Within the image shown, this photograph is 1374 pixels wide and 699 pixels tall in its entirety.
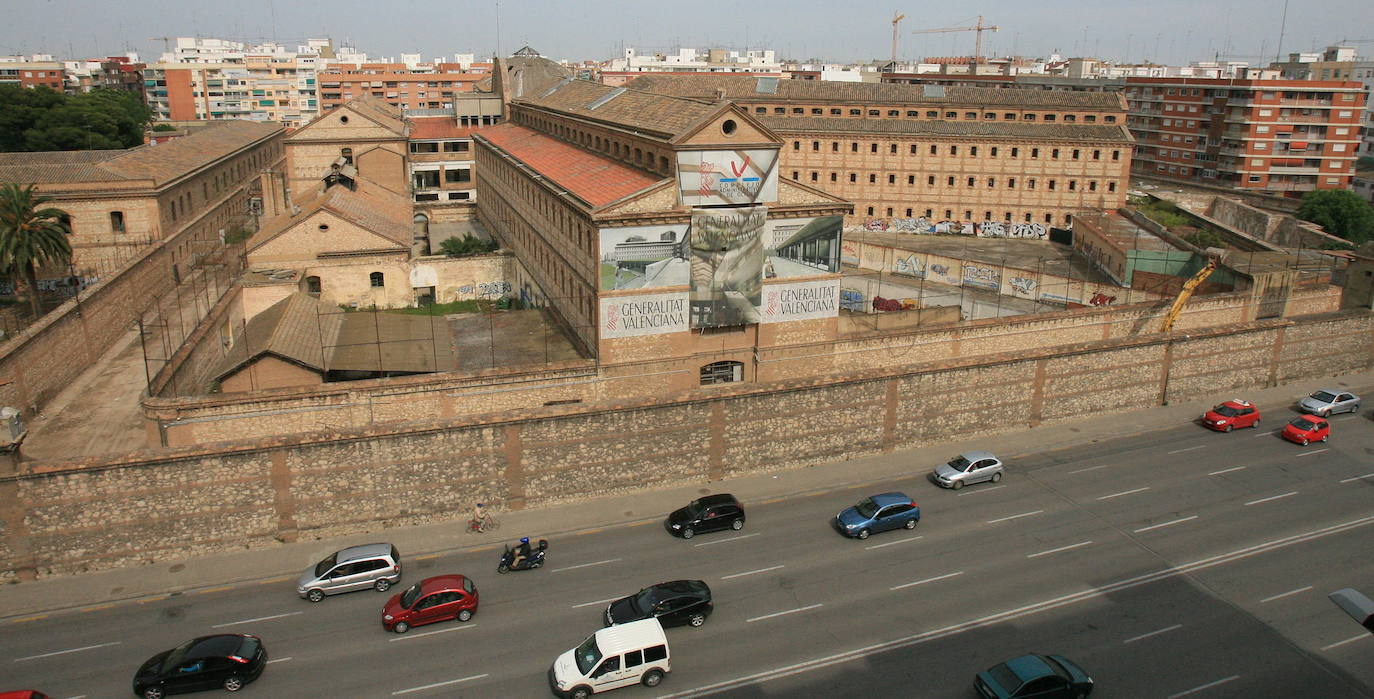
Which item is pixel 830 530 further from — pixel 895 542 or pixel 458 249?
pixel 458 249

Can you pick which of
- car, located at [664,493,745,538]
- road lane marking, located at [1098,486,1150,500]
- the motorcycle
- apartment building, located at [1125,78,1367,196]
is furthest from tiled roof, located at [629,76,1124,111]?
→ the motorcycle

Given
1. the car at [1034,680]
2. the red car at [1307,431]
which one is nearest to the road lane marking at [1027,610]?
the car at [1034,680]

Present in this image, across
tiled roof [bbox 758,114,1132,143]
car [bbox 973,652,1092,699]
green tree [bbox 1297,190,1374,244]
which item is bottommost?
car [bbox 973,652,1092,699]

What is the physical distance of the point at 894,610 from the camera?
2620 cm

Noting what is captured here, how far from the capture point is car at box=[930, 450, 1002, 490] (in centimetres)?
3391

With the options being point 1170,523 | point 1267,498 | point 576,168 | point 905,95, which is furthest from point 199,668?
point 905,95

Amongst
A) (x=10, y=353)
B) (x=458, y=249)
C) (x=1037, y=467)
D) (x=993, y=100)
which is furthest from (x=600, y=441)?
(x=993, y=100)

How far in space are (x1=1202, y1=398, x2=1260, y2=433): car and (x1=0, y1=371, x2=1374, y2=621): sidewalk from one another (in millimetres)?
1368

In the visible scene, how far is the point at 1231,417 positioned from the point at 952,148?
1816 inches

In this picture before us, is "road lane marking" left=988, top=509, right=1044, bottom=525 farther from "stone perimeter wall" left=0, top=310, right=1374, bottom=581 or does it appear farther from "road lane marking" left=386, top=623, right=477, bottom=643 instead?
"road lane marking" left=386, top=623, right=477, bottom=643

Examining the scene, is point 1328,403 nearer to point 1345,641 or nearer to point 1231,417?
point 1231,417

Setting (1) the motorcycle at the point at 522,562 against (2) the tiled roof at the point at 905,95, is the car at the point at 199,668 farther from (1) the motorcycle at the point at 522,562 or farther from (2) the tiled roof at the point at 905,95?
(2) the tiled roof at the point at 905,95

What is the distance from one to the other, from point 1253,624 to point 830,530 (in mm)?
12507

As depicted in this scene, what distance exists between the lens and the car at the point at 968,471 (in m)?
33.9
